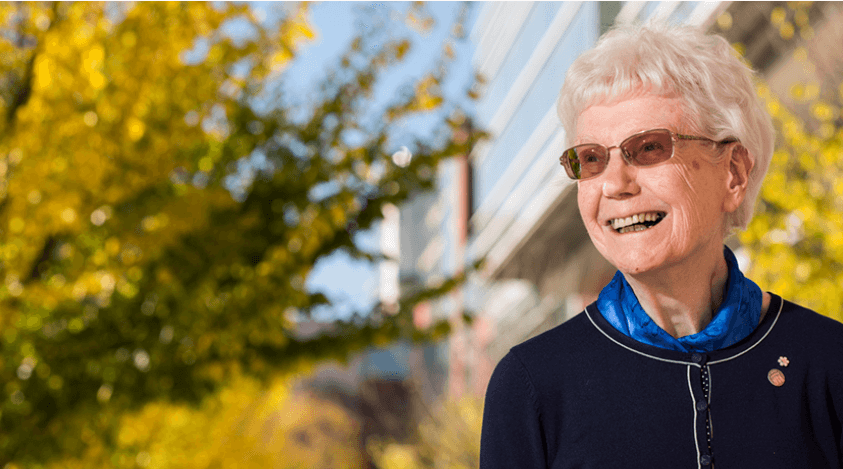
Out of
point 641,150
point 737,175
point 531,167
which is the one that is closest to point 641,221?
point 641,150

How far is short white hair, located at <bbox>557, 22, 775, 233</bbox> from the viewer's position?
1311 millimetres

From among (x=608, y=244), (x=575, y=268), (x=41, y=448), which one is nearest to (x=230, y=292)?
(x=41, y=448)

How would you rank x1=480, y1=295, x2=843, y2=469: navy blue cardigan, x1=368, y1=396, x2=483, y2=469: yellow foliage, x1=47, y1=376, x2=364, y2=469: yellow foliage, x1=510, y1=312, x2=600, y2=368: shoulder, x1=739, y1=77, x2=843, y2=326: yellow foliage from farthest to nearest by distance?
x1=368, y1=396, x2=483, y2=469: yellow foliage → x1=47, y1=376, x2=364, y2=469: yellow foliage → x1=739, y1=77, x2=843, y2=326: yellow foliage → x1=510, y1=312, x2=600, y2=368: shoulder → x1=480, y1=295, x2=843, y2=469: navy blue cardigan

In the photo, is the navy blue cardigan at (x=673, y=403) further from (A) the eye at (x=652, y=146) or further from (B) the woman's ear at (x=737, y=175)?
(A) the eye at (x=652, y=146)

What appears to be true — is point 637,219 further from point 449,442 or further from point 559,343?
point 449,442

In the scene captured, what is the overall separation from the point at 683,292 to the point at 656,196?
7.7 inches

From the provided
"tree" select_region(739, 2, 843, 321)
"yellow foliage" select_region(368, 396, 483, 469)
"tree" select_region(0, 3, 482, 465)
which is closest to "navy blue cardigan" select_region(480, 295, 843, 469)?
"tree" select_region(0, 3, 482, 465)

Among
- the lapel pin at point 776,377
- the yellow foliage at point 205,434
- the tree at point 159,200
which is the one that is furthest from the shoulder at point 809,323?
the yellow foliage at point 205,434

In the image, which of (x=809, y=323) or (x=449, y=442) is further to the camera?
(x=449, y=442)

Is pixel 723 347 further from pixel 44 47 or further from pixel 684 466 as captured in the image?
pixel 44 47

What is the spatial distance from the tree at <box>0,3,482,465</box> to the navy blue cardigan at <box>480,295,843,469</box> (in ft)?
11.4

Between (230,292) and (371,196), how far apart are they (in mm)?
1424

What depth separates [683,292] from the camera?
1.35 meters

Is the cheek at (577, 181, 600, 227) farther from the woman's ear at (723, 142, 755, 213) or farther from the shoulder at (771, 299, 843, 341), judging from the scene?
the shoulder at (771, 299, 843, 341)
